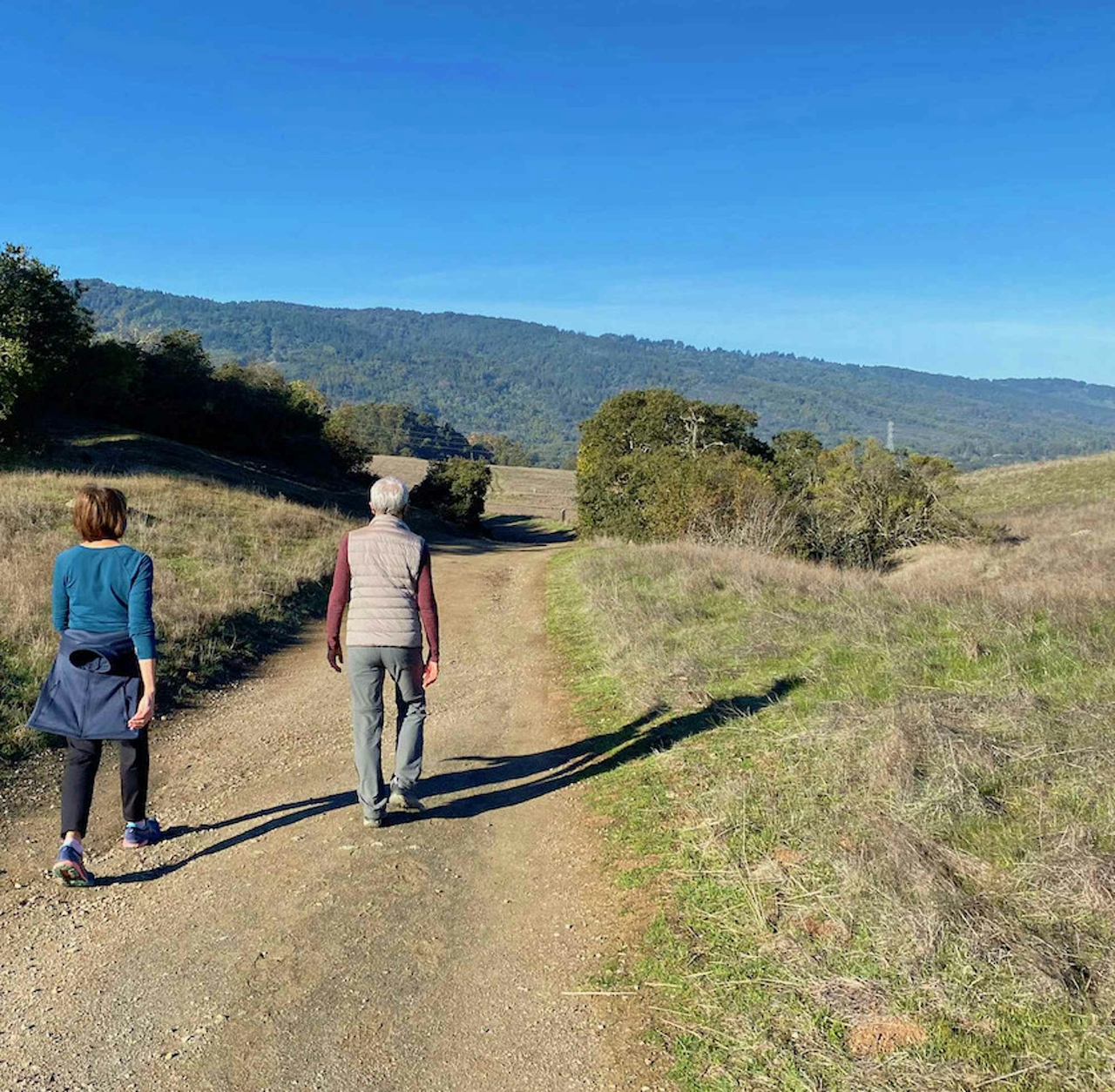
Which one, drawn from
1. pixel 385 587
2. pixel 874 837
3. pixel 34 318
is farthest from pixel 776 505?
pixel 34 318

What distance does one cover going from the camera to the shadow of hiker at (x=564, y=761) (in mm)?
5945

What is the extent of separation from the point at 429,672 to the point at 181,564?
30.8ft

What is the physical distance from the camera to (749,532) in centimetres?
2045

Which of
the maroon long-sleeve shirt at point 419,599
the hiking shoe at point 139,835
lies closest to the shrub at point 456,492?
the maroon long-sleeve shirt at point 419,599

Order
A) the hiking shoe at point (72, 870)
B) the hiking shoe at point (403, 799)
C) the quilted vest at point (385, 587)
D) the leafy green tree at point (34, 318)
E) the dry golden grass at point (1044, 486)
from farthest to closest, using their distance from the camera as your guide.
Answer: the dry golden grass at point (1044, 486) → the leafy green tree at point (34, 318) → the hiking shoe at point (403, 799) → the quilted vest at point (385, 587) → the hiking shoe at point (72, 870)

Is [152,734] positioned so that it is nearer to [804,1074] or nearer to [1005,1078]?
[804,1074]

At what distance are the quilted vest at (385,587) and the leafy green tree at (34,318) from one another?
23.0 metres

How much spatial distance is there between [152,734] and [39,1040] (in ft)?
13.9

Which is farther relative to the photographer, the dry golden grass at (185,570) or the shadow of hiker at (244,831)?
the dry golden grass at (185,570)

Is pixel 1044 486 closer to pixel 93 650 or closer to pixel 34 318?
pixel 34 318

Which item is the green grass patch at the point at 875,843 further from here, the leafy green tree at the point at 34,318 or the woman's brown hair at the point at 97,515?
the leafy green tree at the point at 34,318

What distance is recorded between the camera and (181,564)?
13.3 m

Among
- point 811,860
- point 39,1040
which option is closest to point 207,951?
point 39,1040

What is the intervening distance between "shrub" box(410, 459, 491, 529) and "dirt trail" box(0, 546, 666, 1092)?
140 ft
